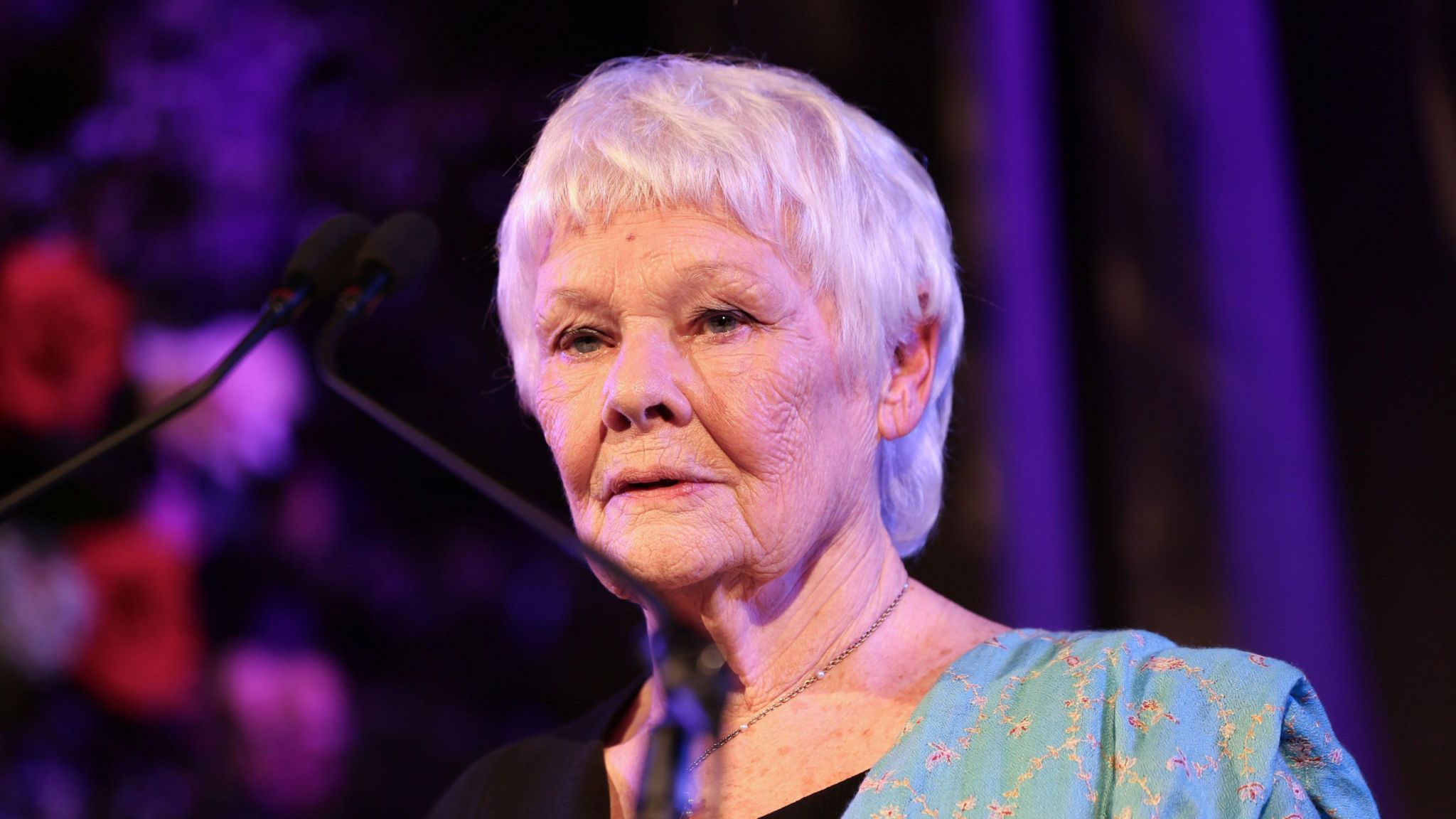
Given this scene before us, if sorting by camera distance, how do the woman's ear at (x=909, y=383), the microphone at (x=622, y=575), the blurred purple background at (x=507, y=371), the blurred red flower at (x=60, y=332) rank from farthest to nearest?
the blurred red flower at (x=60, y=332)
the blurred purple background at (x=507, y=371)
the woman's ear at (x=909, y=383)
the microphone at (x=622, y=575)

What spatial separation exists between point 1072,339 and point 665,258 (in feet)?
3.64

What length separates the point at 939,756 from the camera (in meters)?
1.30

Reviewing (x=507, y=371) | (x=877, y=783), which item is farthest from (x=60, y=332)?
(x=877, y=783)

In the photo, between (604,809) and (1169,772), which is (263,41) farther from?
(1169,772)

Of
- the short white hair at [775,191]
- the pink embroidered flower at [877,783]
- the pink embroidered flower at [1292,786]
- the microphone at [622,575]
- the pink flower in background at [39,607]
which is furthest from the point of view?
the pink flower in background at [39,607]

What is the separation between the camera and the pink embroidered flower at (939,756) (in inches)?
50.8

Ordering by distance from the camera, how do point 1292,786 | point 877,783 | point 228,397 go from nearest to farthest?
1. point 1292,786
2. point 877,783
3. point 228,397

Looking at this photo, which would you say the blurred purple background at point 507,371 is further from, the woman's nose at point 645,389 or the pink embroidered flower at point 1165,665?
the woman's nose at point 645,389

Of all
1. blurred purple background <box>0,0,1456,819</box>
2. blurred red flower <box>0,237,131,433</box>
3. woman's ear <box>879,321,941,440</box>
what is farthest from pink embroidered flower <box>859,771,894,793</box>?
blurred red flower <box>0,237,131,433</box>

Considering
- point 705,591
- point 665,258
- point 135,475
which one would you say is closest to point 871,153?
point 665,258

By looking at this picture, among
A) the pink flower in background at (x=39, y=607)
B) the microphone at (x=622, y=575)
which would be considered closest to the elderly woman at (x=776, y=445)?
the microphone at (x=622, y=575)

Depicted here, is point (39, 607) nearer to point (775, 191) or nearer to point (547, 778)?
point (547, 778)

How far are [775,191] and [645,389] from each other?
28 cm

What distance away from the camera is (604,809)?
1556 millimetres
